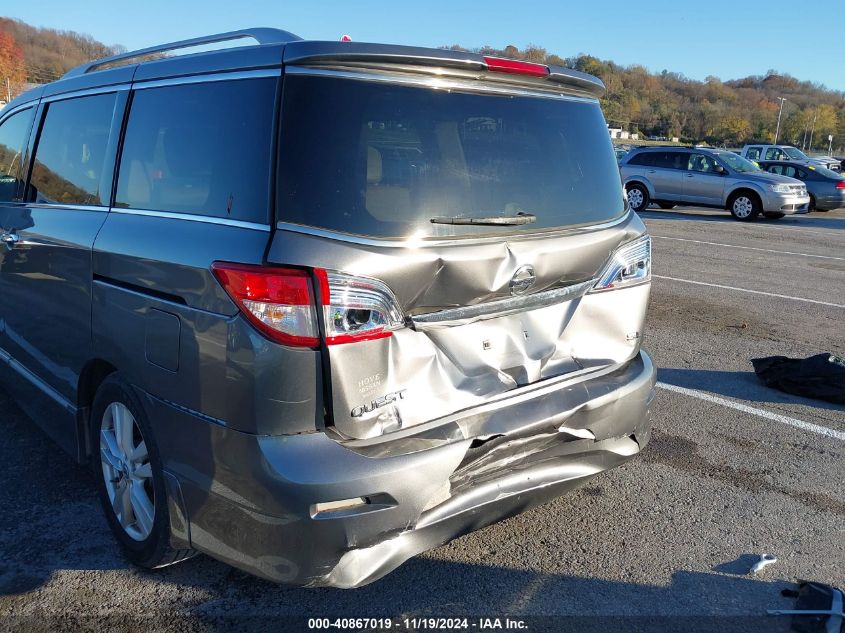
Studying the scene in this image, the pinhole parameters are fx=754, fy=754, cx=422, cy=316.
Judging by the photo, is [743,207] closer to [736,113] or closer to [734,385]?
[734,385]

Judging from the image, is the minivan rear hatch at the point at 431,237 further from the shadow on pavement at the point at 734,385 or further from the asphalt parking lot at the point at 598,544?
the shadow on pavement at the point at 734,385

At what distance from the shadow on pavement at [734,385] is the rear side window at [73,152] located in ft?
13.5

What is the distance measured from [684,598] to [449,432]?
124 centimetres

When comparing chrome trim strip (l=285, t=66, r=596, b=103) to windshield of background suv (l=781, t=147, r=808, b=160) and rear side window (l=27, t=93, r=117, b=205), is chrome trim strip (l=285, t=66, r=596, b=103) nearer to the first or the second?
rear side window (l=27, t=93, r=117, b=205)

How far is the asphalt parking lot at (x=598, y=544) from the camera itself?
289cm

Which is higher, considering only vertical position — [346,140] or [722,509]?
[346,140]

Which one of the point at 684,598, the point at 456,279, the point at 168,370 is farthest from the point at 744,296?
the point at 168,370

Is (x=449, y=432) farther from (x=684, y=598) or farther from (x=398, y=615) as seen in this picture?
(x=684, y=598)

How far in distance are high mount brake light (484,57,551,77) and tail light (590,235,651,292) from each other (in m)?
0.81

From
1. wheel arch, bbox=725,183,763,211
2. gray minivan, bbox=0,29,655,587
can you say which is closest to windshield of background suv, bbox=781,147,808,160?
wheel arch, bbox=725,183,763,211

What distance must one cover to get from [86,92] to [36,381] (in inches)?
57.7

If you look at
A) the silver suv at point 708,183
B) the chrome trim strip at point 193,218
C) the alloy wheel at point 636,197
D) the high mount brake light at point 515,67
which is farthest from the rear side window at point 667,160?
the chrome trim strip at point 193,218

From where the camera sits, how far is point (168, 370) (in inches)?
102

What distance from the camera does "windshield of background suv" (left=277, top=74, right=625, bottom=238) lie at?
7.95ft
